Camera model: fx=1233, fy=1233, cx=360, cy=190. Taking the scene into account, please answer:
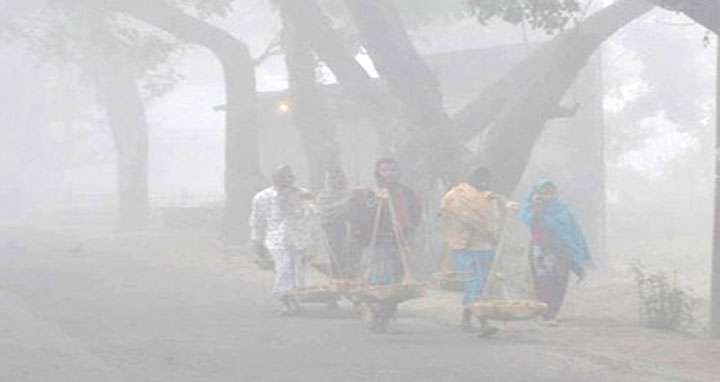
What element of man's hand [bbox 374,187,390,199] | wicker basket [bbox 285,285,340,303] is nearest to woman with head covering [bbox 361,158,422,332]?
man's hand [bbox 374,187,390,199]

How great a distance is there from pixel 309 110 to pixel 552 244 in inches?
448

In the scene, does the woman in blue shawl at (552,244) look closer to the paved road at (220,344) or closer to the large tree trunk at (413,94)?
the paved road at (220,344)

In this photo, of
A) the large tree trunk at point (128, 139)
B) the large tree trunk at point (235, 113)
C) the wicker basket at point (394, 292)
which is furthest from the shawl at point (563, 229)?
the large tree trunk at point (128, 139)

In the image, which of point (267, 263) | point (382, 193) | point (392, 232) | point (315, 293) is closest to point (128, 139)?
point (267, 263)

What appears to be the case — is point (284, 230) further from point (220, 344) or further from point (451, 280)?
point (220, 344)

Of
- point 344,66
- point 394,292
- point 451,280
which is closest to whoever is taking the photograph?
point 394,292

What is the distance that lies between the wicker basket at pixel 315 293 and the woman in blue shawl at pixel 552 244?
2.15m

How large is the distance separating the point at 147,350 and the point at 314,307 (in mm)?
3794

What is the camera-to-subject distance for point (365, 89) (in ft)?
65.2

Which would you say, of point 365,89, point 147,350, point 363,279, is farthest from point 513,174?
point 147,350

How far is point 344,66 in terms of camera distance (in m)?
20.2

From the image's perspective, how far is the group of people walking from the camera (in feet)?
39.0

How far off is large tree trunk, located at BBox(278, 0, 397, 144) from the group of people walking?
550cm

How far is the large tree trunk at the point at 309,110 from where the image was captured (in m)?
23.2
